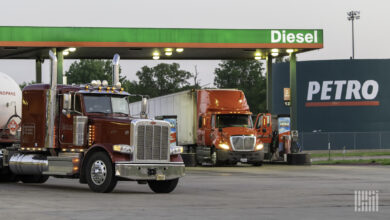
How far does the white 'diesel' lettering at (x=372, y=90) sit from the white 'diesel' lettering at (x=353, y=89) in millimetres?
489

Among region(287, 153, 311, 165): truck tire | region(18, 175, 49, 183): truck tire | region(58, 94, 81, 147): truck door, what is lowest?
region(287, 153, 311, 165): truck tire

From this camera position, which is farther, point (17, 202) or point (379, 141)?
point (379, 141)

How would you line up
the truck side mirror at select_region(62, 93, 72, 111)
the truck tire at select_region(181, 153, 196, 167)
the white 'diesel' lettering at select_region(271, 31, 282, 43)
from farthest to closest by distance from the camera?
the white 'diesel' lettering at select_region(271, 31, 282, 43) → the truck tire at select_region(181, 153, 196, 167) → the truck side mirror at select_region(62, 93, 72, 111)

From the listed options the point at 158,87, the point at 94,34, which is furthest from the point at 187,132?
the point at 158,87

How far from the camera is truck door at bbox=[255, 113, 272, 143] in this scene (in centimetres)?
4341

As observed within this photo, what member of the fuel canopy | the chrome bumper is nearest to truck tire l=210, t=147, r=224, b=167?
the fuel canopy

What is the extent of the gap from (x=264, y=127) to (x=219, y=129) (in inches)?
158

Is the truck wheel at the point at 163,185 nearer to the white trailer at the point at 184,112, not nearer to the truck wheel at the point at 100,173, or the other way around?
the truck wheel at the point at 100,173

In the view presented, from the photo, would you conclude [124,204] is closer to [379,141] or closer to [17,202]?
[17,202]

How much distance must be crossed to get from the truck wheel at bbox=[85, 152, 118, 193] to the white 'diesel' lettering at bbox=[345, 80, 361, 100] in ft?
189

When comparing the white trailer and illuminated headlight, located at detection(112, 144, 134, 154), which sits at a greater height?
the white trailer

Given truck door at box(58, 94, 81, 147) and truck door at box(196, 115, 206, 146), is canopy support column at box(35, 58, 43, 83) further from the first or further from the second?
truck door at box(58, 94, 81, 147)

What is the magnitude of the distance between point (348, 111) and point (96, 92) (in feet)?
185

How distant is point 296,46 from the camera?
4375cm
